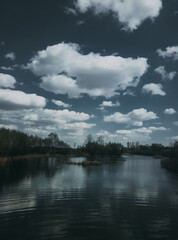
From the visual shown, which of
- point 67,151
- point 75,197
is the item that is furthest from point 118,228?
point 67,151

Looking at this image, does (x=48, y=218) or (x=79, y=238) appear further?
(x=48, y=218)

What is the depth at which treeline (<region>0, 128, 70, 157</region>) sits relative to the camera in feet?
281

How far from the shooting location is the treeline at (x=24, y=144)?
281 feet

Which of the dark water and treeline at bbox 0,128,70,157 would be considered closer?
the dark water

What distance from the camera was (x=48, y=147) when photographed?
156m

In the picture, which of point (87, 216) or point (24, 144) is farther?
point (24, 144)

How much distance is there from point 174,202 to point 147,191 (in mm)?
5632

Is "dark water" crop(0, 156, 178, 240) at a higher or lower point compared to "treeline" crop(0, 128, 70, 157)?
lower

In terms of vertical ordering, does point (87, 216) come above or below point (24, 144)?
below

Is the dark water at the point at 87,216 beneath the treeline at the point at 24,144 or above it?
beneath

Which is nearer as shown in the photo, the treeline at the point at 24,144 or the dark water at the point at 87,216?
the dark water at the point at 87,216

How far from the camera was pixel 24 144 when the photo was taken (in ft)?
364

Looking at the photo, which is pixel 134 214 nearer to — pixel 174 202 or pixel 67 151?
pixel 174 202

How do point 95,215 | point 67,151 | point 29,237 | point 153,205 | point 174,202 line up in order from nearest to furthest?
1. point 29,237
2. point 95,215
3. point 153,205
4. point 174,202
5. point 67,151
